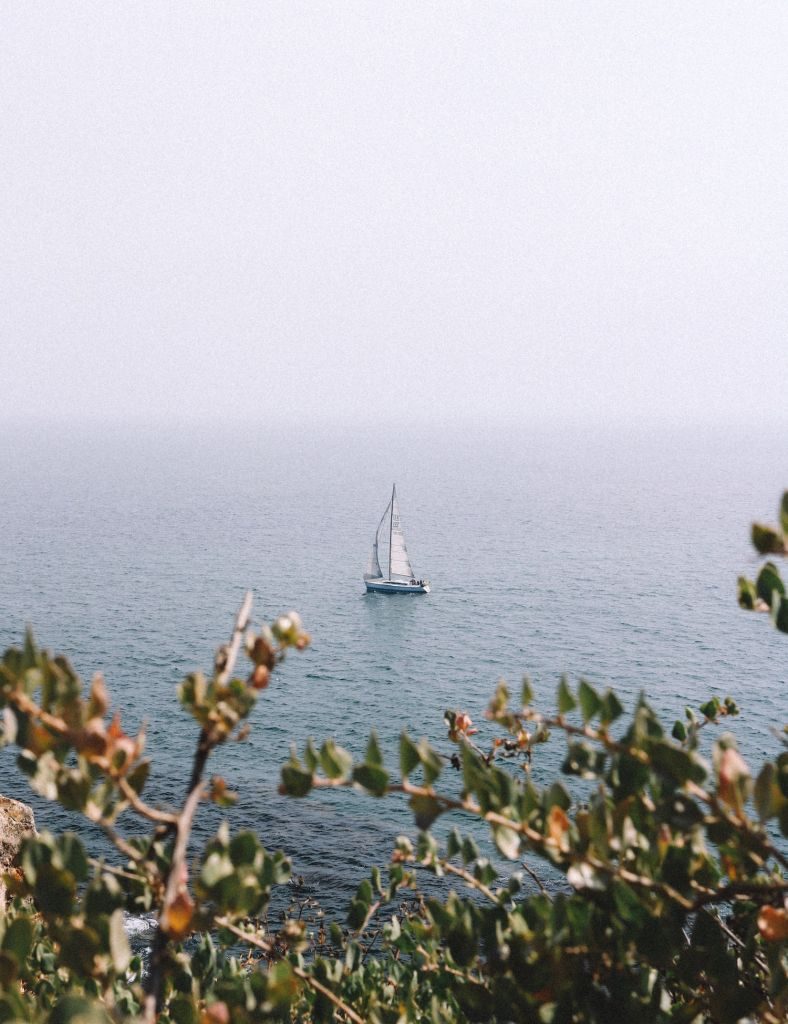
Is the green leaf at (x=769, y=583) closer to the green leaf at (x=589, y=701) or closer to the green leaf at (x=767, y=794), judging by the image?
the green leaf at (x=589, y=701)

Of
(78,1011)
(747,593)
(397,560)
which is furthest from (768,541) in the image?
(397,560)

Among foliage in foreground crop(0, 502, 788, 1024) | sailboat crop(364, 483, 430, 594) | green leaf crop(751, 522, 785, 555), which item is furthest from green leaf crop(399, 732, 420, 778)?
sailboat crop(364, 483, 430, 594)

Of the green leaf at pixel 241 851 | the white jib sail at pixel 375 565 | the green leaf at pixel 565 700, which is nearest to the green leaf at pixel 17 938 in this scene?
the green leaf at pixel 241 851

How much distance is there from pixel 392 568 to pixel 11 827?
70808 millimetres

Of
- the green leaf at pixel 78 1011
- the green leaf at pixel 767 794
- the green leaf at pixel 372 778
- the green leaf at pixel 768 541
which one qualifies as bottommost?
the green leaf at pixel 78 1011

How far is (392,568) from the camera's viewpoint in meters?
100

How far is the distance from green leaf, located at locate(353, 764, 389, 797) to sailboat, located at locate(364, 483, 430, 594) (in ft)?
300

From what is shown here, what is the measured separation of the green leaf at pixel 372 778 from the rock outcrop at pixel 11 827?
2430 centimetres

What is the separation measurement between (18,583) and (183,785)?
54.5 m

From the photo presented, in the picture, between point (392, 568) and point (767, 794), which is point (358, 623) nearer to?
point (392, 568)

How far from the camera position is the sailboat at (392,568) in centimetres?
9525

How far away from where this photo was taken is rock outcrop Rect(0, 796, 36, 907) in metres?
26.9

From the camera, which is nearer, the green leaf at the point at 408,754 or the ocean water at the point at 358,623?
the green leaf at the point at 408,754

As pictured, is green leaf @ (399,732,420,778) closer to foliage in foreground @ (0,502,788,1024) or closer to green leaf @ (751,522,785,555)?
foliage in foreground @ (0,502,788,1024)
